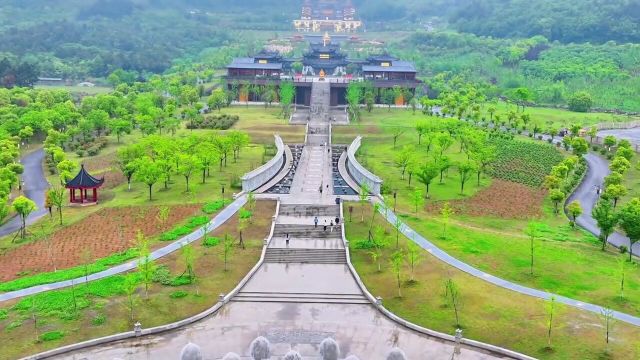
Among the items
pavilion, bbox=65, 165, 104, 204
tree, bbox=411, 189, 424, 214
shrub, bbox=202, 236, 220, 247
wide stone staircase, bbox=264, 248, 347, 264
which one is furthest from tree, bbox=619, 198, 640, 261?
pavilion, bbox=65, 165, 104, 204

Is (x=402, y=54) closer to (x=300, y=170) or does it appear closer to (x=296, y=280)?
(x=300, y=170)

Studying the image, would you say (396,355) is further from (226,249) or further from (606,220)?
(606,220)

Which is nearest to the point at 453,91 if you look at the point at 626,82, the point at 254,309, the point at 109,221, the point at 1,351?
the point at 626,82

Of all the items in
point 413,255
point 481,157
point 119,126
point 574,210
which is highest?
point 119,126

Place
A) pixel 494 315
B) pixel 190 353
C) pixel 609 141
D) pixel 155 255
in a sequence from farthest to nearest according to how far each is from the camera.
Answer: pixel 609 141 → pixel 155 255 → pixel 494 315 → pixel 190 353

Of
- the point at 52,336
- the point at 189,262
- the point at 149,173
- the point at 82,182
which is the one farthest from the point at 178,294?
the point at 82,182

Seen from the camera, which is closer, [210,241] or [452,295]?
[452,295]

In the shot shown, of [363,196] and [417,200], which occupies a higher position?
[417,200]
